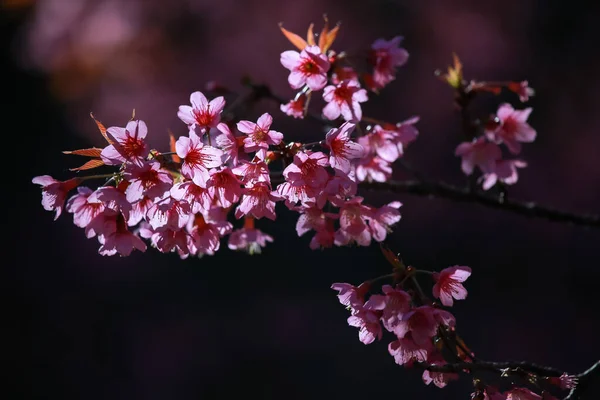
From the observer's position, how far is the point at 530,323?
4.69 m

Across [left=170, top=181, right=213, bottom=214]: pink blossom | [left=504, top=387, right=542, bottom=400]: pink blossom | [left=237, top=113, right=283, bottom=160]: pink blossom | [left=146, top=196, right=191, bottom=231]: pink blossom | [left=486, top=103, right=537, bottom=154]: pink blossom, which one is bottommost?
[left=504, top=387, right=542, bottom=400]: pink blossom

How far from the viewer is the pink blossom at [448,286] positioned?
38.4 inches

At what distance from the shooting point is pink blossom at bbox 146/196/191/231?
91 cm

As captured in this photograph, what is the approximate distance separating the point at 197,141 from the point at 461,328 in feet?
13.3

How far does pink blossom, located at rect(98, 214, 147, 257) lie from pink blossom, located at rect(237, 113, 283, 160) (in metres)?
0.24

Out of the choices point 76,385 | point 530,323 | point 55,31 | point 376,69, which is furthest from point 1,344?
point 376,69

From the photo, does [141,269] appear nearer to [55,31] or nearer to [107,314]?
[107,314]

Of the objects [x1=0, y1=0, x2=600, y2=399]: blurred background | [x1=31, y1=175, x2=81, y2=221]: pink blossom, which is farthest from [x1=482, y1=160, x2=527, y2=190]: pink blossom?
[x1=0, y1=0, x2=600, y2=399]: blurred background

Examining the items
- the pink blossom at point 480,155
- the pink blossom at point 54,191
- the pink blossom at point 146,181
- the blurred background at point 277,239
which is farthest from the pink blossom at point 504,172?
the blurred background at point 277,239

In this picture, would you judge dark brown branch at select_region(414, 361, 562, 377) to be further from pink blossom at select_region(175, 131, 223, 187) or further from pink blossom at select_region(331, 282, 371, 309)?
pink blossom at select_region(175, 131, 223, 187)

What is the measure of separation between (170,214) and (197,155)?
115 mm

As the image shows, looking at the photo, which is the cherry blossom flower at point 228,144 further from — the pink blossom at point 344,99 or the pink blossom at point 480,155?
the pink blossom at point 480,155

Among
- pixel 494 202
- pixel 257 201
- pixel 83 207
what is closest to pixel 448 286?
pixel 257 201

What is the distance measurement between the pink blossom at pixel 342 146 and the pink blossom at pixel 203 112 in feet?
0.57
